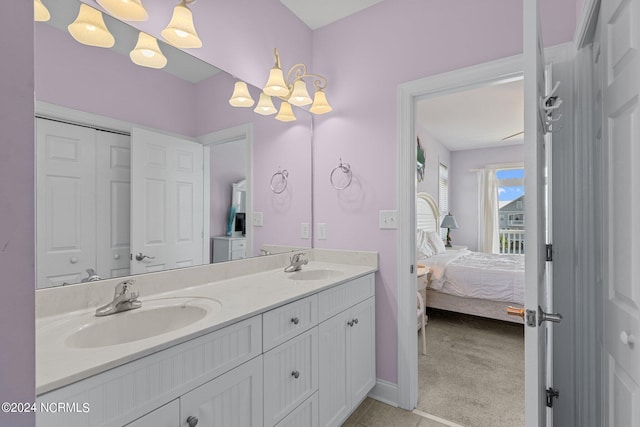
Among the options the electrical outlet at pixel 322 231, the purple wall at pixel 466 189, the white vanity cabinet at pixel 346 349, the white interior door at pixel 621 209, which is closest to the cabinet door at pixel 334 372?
the white vanity cabinet at pixel 346 349

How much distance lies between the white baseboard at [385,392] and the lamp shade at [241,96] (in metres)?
1.98

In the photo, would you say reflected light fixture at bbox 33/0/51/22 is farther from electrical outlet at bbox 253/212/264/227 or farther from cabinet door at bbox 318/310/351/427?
cabinet door at bbox 318/310/351/427

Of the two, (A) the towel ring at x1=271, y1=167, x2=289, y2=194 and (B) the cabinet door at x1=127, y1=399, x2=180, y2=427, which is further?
(A) the towel ring at x1=271, y1=167, x2=289, y2=194

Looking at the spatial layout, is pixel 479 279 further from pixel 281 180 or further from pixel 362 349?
pixel 281 180

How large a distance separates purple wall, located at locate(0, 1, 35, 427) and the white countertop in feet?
1.18

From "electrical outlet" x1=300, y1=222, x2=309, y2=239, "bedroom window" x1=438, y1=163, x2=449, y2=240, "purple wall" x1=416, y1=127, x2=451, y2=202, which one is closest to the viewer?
"electrical outlet" x1=300, y1=222, x2=309, y2=239

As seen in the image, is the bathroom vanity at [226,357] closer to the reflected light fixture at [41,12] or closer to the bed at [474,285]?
the reflected light fixture at [41,12]

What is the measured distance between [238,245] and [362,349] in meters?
0.98

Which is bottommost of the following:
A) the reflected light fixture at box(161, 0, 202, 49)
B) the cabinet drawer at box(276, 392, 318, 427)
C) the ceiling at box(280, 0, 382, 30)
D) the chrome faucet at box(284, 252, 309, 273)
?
the cabinet drawer at box(276, 392, 318, 427)

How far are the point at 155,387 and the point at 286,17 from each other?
7.48 ft

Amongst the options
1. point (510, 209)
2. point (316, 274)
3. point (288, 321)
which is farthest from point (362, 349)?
point (510, 209)

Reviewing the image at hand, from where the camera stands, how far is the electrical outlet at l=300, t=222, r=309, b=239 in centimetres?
229

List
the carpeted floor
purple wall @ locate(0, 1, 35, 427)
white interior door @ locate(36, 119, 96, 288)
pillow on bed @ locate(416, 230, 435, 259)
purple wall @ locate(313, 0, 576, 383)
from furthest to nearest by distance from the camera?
pillow on bed @ locate(416, 230, 435, 259) < the carpeted floor < purple wall @ locate(313, 0, 576, 383) < white interior door @ locate(36, 119, 96, 288) < purple wall @ locate(0, 1, 35, 427)

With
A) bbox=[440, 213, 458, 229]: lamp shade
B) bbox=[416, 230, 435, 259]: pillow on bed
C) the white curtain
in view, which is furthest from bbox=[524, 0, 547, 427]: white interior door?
the white curtain
